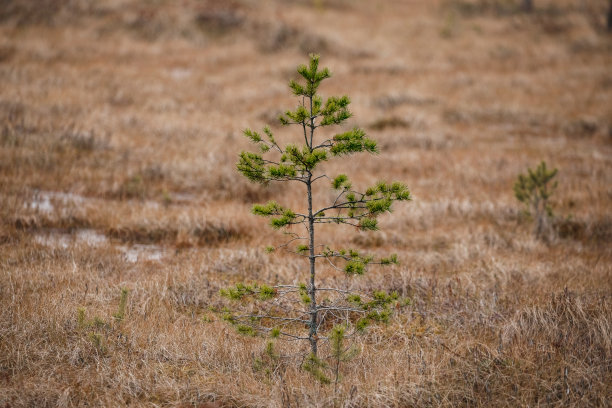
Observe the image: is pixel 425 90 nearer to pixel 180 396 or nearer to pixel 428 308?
pixel 428 308

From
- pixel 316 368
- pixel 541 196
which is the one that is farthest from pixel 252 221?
pixel 541 196

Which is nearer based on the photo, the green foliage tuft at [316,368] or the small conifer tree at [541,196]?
the green foliage tuft at [316,368]

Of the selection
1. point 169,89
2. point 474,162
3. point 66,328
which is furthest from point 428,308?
point 169,89

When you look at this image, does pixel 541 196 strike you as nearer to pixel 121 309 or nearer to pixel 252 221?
pixel 252 221

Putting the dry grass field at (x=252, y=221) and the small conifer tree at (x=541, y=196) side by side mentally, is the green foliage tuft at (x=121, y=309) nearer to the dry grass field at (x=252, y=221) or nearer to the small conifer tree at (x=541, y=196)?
the dry grass field at (x=252, y=221)

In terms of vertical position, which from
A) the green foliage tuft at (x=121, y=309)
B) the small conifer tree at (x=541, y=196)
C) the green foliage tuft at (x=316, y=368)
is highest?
the small conifer tree at (x=541, y=196)

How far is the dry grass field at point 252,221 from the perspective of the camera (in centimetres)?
342

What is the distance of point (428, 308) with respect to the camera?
4.70 meters

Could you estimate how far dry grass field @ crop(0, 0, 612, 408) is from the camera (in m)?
3.42

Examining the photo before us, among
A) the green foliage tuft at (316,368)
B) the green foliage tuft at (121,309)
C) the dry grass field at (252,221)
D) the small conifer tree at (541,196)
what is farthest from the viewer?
the small conifer tree at (541,196)

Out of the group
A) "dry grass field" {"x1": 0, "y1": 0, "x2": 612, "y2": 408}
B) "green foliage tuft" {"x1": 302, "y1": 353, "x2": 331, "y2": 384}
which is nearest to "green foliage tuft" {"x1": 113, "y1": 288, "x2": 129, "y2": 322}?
"dry grass field" {"x1": 0, "y1": 0, "x2": 612, "y2": 408}

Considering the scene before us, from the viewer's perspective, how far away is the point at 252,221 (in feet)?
23.2

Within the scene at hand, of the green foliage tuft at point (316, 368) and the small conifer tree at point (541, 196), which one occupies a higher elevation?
the small conifer tree at point (541, 196)

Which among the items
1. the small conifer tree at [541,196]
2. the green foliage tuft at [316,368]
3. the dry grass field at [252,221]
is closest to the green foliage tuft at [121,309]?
the dry grass field at [252,221]
